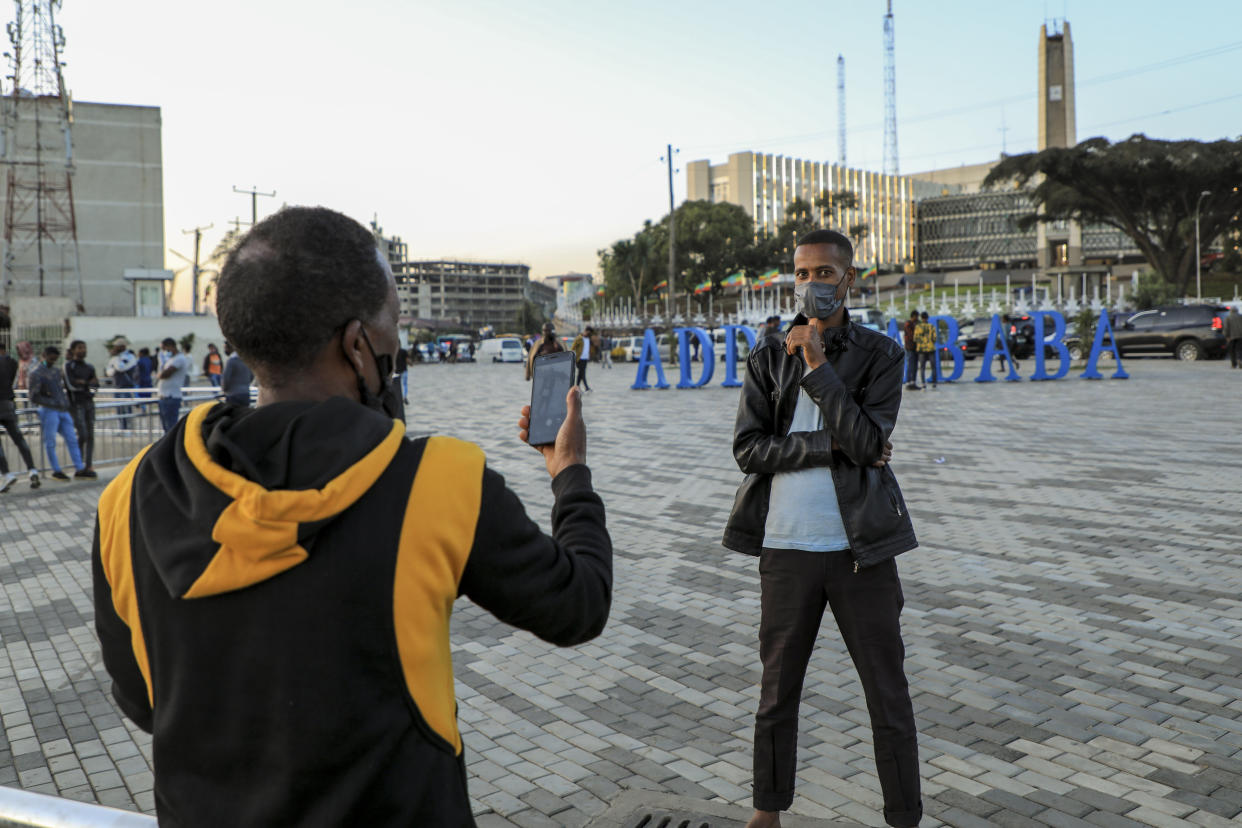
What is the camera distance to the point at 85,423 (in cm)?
1197

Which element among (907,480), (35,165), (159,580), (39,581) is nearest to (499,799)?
(159,580)

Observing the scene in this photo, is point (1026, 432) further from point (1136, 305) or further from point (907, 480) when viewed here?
point (1136, 305)

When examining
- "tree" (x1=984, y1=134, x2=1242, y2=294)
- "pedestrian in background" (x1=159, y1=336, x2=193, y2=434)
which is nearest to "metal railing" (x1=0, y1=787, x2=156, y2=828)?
"pedestrian in background" (x1=159, y1=336, x2=193, y2=434)

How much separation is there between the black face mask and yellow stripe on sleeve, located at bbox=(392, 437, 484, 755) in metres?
0.17

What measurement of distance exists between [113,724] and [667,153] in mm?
42957

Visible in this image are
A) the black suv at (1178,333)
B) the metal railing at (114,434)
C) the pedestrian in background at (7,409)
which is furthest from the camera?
the black suv at (1178,333)

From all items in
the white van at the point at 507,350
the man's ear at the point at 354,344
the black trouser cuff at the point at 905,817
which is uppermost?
the white van at the point at 507,350

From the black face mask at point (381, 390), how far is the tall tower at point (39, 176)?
57043 millimetres

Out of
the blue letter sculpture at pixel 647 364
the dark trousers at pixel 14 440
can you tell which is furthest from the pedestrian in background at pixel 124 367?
the blue letter sculpture at pixel 647 364

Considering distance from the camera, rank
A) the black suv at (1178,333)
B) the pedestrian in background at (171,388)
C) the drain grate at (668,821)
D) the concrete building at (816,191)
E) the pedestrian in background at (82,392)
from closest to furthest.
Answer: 1. the drain grate at (668,821)
2. the pedestrian in background at (82,392)
3. the pedestrian in background at (171,388)
4. the black suv at (1178,333)
5. the concrete building at (816,191)

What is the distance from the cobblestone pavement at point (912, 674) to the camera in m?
3.55

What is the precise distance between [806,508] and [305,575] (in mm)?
1989

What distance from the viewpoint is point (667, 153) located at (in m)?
45.0

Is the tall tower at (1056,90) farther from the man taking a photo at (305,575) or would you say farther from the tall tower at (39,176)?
the man taking a photo at (305,575)
